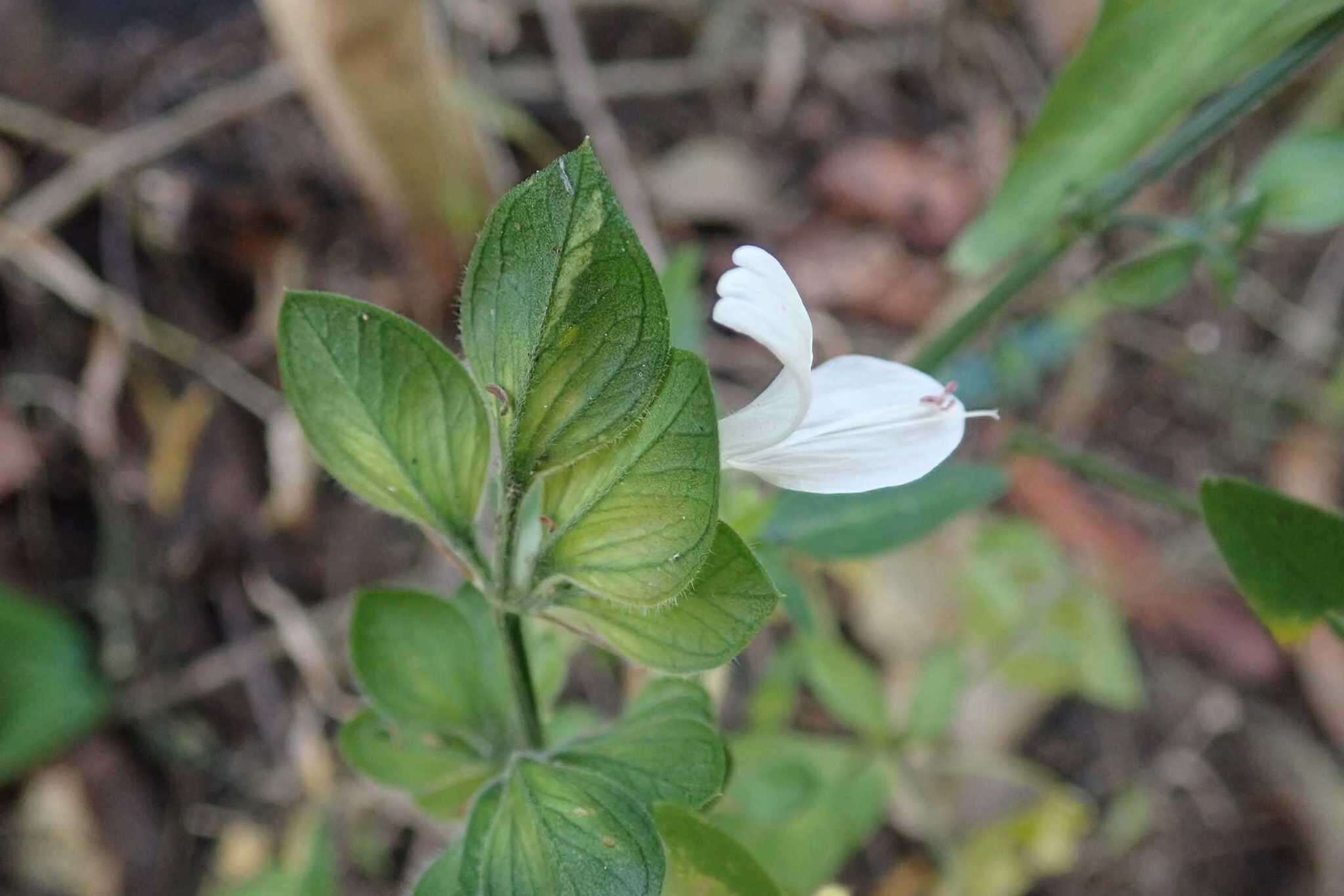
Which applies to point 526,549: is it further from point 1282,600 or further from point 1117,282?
point 1117,282

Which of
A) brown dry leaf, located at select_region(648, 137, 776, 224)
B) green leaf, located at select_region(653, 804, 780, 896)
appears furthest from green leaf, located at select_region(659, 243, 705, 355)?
brown dry leaf, located at select_region(648, 137, 776, 224)

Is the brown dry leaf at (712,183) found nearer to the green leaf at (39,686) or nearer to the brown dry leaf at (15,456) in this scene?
the brown dry leaf at (15,456)

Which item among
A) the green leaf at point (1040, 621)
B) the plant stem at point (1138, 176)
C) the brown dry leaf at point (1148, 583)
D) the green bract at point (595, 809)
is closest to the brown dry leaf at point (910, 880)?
the green leaf at point (1040, 621)

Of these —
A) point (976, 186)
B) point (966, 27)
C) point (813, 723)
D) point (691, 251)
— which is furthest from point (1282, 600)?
point (966, 27)

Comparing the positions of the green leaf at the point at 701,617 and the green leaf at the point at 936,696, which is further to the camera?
the green leaf at the point at 936,696

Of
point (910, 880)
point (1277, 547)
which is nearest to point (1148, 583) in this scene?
point (910, 880)

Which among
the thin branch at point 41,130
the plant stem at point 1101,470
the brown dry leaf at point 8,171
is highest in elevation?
the thin branch at point 41,130

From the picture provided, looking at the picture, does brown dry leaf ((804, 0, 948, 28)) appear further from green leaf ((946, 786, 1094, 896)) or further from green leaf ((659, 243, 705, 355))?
green leaf ((946, 786, 1094, 896))
